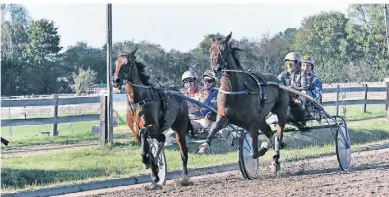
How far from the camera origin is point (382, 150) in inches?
617

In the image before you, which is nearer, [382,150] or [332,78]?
[382,150]

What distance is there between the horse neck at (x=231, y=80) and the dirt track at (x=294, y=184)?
1.37m

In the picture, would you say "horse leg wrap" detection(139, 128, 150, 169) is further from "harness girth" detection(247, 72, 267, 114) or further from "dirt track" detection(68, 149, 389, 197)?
"harness girth" detection(247, 72, 267, 114)

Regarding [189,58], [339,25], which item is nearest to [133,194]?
[189,58]

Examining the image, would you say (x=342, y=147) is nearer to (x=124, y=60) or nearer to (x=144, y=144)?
(x=144, y=144)

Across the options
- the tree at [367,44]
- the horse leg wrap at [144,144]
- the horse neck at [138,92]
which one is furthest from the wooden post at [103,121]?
the tree at [367,44]

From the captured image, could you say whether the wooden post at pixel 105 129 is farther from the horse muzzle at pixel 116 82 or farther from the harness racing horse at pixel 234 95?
the horse muzzle at pixel 116 82

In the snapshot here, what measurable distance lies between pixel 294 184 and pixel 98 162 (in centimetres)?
484

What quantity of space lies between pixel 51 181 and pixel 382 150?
25.5 feet

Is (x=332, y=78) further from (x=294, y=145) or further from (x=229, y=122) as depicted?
(x=229, y=122)

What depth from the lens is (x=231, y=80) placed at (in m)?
10.1

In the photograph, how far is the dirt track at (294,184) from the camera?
8648mm

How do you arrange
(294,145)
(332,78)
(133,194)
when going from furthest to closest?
(332,78) → (294,145) → (133,194)

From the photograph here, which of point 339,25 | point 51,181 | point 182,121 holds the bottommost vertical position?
point 51,181
